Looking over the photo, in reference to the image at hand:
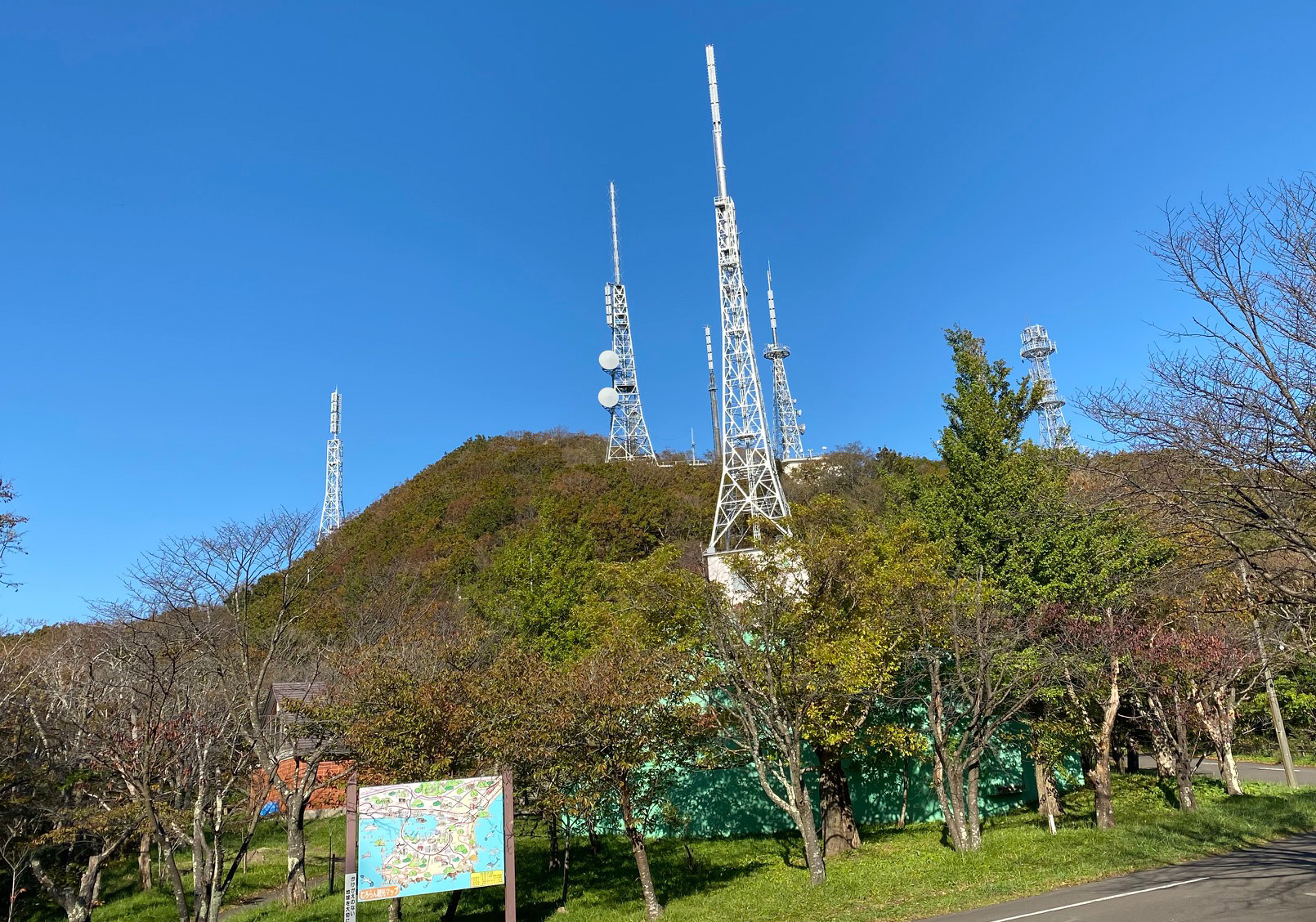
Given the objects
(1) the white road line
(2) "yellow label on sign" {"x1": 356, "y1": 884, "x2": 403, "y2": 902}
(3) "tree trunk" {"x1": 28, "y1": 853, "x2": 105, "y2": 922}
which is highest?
(2) "yellow label on sign" {"x1": 356, "y1": 884, "x2": 403, "y2": 902}

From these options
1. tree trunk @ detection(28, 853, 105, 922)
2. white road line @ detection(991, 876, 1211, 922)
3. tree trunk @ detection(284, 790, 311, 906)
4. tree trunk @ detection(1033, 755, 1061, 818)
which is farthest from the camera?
tree trunk @ detection(1033, 755, 1061, 818)

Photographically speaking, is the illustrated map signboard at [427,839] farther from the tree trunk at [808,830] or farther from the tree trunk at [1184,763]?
the tree trunk at [1184,763]

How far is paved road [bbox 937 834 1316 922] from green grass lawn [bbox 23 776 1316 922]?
54 centimetres

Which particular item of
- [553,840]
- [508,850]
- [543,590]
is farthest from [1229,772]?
[508,850]

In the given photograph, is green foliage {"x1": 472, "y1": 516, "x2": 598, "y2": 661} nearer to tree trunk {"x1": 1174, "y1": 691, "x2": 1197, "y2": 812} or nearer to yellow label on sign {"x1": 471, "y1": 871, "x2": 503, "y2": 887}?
yellow label on sign {"x1": 471, "y1": 871, "x2": 503, "y2": 887}

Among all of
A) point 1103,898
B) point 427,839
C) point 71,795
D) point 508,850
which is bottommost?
point 1103,898

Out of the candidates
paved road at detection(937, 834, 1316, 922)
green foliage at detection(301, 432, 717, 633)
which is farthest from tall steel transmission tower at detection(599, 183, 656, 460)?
paved road at detection(937, 834, 1316, 922)

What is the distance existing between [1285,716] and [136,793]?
3231 centimetres

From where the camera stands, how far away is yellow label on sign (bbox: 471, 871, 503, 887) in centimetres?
911

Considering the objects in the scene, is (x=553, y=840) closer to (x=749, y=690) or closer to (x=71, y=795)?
(x=749, y=690)

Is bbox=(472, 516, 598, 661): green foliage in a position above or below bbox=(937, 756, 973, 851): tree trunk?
above

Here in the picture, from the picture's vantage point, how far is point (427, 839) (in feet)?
29.8

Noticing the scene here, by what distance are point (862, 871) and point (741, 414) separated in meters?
18.1

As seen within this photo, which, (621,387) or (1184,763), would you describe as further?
(621,387)
